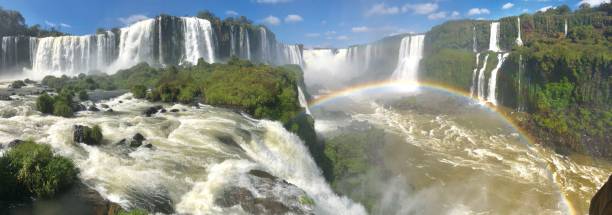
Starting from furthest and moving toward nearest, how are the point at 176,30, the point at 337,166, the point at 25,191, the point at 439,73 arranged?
1. the point at 439,73
2. the point at 176,30
3. the point at 337,166
4. the point at 25,191

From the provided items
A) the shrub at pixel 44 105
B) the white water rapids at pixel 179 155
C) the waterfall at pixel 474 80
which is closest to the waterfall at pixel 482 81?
the waterfall at pixel 474 80

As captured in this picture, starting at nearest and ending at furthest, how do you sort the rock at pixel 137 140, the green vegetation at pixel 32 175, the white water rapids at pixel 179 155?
the green vegetation at pixel 32 175
the white water rapids at pixel 179 155
the rock at pixel 137 140

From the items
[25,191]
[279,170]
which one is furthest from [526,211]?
[25,191]

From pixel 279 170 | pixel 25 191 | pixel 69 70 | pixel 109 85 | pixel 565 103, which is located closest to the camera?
pixel 25 191

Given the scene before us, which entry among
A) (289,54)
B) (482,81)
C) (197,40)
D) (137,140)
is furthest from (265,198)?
(289,54)

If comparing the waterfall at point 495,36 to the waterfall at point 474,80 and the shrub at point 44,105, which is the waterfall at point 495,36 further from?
the shrub at point 44,105

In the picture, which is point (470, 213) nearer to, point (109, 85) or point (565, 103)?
point (565, 103)
